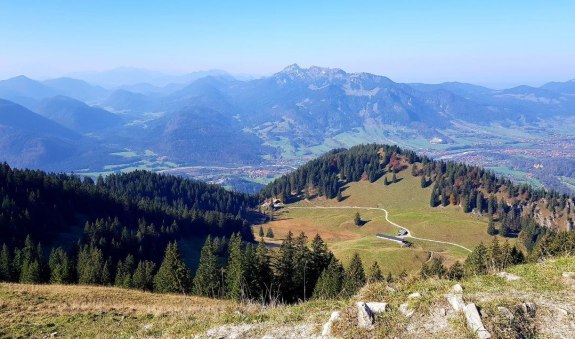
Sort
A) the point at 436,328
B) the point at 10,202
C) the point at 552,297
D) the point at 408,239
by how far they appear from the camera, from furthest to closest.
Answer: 1. the point at 408,239
2. the point at 10,202
3. the point at 552,297
4. the point at 436,328

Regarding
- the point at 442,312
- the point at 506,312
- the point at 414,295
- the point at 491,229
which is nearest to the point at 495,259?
the point at 414,295

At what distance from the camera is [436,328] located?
1215cm

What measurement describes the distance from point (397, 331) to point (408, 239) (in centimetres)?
13923

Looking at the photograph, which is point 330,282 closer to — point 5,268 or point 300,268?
point 300,268

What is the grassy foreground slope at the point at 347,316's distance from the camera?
1208cm

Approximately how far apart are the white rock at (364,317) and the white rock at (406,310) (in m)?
1.10

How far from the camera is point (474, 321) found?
38.4ft

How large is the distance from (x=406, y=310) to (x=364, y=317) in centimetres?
152

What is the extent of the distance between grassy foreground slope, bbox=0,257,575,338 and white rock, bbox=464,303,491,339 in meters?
0.18

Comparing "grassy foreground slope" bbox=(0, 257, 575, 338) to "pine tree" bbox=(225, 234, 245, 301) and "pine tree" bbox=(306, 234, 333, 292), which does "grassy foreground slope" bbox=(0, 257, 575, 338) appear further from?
"pine tree" bbox=(306, 234, 333, 292)

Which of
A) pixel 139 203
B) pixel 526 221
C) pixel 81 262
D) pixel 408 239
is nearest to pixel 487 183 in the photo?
pixel 526 221

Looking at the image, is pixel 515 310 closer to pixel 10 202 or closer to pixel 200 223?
Result: pixel 10 202

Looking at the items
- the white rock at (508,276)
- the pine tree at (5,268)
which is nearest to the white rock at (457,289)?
the white rock at (508,276)

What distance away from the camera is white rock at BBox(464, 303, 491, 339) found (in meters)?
11.3
